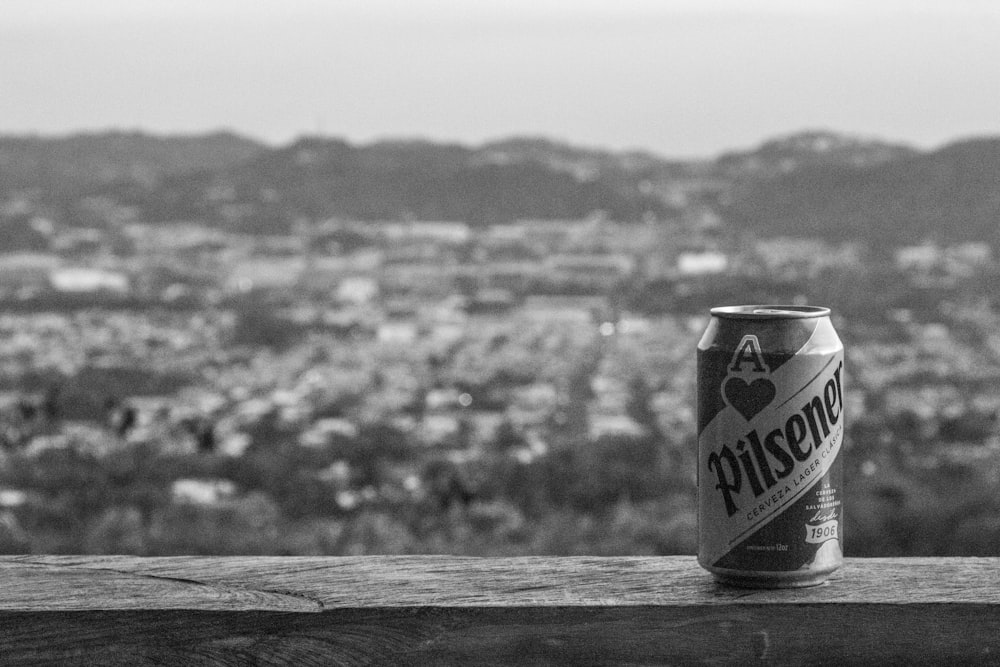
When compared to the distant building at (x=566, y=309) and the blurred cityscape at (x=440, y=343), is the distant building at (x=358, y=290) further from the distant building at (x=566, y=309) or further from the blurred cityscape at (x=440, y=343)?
the distant building at (x=566, y=309)

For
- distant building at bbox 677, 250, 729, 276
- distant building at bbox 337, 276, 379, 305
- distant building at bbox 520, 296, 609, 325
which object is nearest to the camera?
distant building at bbox 677, 250, 729, 276

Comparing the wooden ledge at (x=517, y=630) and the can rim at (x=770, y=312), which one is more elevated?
the can rim at (x=770, y=312)

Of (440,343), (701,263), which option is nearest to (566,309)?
(701,263)

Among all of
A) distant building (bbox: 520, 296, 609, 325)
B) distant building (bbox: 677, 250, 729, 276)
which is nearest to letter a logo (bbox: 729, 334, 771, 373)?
distant building (bbox: 677, 250, 729, 276)

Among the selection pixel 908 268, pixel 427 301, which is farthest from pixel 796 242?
pixel 427 301

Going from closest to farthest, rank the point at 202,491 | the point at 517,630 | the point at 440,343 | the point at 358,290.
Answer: the point at 517,630
the point at 202,491
the point at 440,343
the point at 358,290

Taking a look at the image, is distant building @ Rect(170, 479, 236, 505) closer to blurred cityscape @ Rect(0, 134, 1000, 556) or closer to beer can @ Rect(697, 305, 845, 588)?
blurred cityscape @ Rect(0, 134, 1000, 556)

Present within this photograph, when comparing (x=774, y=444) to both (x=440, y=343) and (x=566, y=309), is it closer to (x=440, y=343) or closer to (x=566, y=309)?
(x=440, y=343)

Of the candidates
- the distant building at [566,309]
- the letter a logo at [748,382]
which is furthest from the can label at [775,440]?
the distant building at [566,309]
